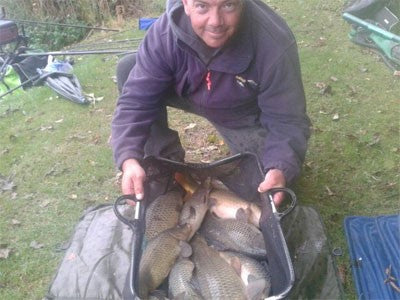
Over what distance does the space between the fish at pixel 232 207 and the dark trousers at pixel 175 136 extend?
9.0 inches

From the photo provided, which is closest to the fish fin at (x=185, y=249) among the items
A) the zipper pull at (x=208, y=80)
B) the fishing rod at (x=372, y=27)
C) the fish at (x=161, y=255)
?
the fish at (x=161, y=255)

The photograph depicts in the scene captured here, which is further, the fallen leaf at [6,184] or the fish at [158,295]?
the fallen leaf at [6,184]

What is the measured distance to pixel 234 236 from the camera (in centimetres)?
212

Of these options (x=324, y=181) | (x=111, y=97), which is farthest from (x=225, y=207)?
(x=111, y=97)

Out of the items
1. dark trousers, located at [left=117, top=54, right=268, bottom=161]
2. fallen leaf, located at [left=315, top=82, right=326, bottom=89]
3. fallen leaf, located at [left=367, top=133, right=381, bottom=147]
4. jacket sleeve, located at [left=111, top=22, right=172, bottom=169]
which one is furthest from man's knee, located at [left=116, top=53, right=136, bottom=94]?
fallen leaf, located at [left=315, top=82, right=326, bottom=89]

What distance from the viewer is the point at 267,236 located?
6.36 ft

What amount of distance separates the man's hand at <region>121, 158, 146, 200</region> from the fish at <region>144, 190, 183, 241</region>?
24 cm

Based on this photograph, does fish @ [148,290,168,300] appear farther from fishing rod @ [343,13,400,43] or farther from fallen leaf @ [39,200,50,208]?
fishing rod @ [343,13,400,43]

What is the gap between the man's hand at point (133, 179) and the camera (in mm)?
1949

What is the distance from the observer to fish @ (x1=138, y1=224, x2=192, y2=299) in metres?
1.90

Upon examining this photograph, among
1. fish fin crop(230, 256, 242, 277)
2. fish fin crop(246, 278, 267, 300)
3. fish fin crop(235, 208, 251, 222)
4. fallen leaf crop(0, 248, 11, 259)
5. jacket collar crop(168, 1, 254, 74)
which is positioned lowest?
fallen leaf crop(0, 248, 11, 259)

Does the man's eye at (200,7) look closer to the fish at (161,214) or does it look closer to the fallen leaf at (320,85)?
the fish at (161,214)

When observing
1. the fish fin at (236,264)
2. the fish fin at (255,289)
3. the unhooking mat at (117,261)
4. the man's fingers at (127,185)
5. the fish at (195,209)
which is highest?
the man's fingers at (127,185)

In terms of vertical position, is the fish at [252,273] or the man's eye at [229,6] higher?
the man's eye at [229,6]
